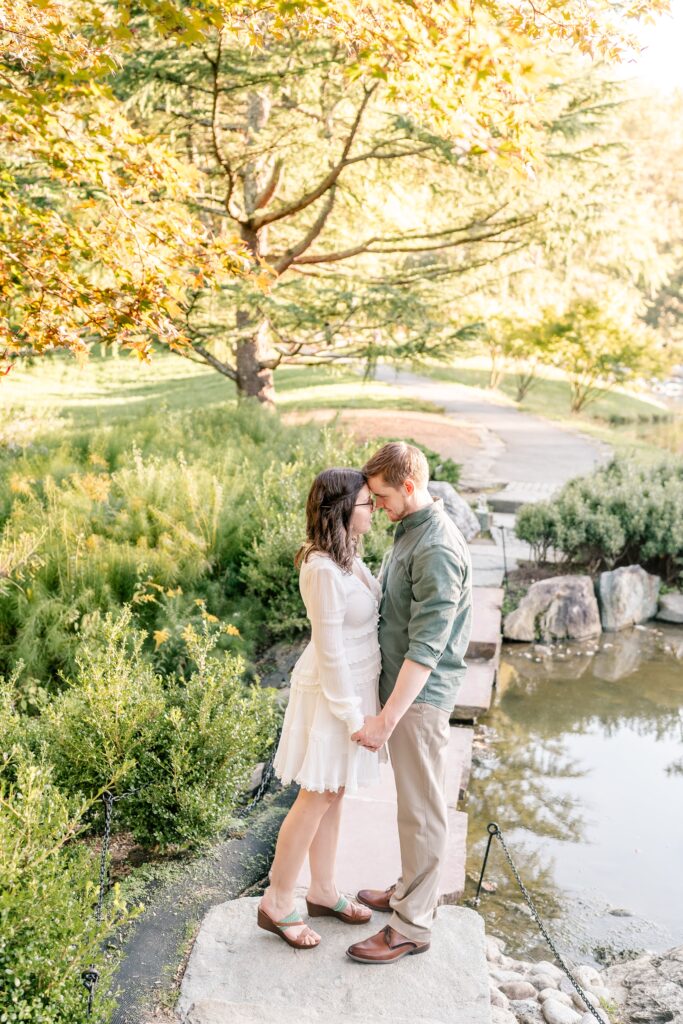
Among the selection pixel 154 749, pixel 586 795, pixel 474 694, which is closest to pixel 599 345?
pixel 474 694

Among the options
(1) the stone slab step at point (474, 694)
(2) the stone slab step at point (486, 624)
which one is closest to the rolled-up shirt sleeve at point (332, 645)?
(1) the stone slab step at point (474, 694)

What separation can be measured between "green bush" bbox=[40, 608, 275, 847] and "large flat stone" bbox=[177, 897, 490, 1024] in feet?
1.81

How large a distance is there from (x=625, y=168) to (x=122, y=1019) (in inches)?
492

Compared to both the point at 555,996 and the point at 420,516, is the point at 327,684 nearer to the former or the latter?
the point at 420,516

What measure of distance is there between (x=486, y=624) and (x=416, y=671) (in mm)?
4327

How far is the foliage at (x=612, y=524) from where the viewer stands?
8828 millimetres

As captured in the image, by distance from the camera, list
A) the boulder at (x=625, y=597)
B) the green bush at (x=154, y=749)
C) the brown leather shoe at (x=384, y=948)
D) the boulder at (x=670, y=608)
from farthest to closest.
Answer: the boulder at (x=670, y=608), the boulder at (x=625, y=597), the green bush at (x=154, y=749), the brown leather shoe at (x=384, y=948)

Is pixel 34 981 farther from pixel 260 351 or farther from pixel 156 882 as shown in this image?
pixel 260 351

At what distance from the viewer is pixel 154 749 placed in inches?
160

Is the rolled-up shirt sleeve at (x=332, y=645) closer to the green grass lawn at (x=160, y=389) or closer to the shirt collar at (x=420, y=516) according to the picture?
the shirt collar at (x=420, y=516)

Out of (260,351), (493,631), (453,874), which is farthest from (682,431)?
(453,874)

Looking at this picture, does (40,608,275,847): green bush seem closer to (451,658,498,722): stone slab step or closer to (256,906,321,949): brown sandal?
(256,906,321,949): brown sandal

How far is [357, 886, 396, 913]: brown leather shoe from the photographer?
3539 millimetres

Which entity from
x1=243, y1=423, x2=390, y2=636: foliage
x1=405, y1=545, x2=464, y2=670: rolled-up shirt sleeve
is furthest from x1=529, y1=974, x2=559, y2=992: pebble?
x1=243, y1=423, x2=390, y2=636: foliage
